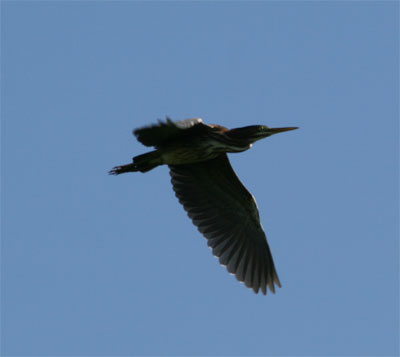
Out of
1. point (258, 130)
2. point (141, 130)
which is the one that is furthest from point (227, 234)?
point (141, 130)

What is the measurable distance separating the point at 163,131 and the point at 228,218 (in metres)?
2.49

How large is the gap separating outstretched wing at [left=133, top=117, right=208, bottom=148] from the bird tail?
147mm

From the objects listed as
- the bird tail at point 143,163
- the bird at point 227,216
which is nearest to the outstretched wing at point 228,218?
the bird at point 227,216

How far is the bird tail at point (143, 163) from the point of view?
9883mm

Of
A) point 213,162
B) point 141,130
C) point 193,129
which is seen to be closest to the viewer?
point 141,130

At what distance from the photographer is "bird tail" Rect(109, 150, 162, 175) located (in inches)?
389

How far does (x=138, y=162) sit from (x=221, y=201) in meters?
1.73

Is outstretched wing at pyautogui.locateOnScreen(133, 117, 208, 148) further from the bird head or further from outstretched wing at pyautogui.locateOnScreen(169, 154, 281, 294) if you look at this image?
outstretched wing at pyautogui.locateOnScreen(169, 154, 281, 294)

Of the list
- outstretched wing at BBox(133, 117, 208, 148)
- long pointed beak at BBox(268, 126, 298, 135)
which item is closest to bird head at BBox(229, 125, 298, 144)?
long pointed beak at BBox(268, 126, 298, 135)

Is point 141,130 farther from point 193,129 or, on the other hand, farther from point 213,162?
point 213,162

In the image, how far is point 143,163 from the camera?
391 inches

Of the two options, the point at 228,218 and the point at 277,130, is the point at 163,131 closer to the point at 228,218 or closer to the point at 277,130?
the point at 277,130

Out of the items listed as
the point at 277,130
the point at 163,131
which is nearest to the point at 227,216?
the point at 277,130

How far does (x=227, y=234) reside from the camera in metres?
11.1
